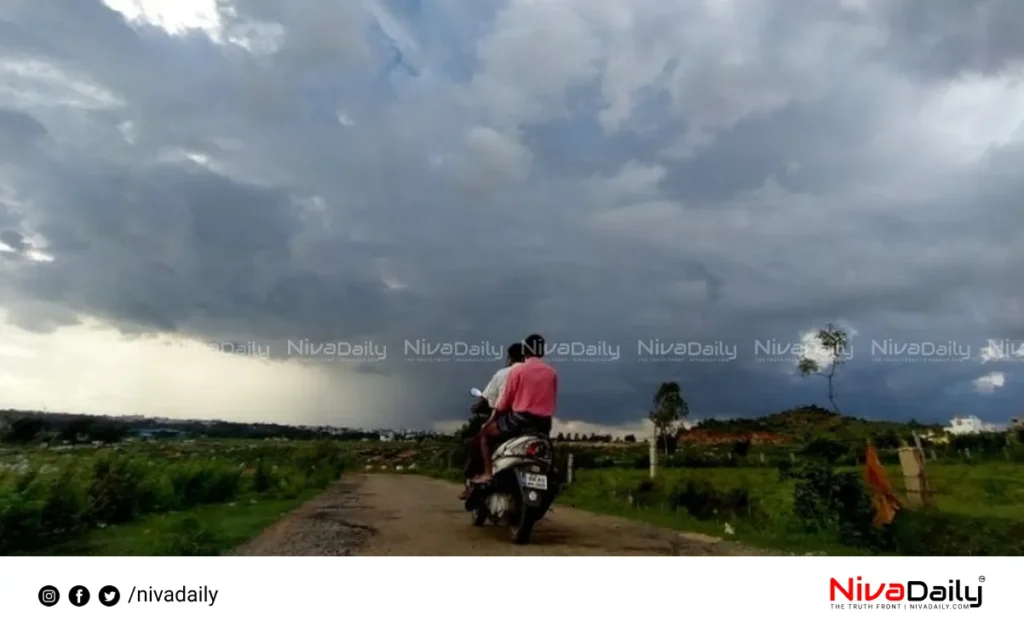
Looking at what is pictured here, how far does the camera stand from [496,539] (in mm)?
3793

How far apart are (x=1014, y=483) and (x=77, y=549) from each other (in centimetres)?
379

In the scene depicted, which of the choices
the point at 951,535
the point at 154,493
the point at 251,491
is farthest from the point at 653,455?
the point at 154,493

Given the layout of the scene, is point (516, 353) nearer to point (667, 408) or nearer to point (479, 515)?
point (667, 408)

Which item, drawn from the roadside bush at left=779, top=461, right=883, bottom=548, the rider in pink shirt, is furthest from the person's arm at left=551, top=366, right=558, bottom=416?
the roadside bush at left=779, top=461, right=883, bottom=548

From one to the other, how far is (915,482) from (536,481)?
1.59 meters
